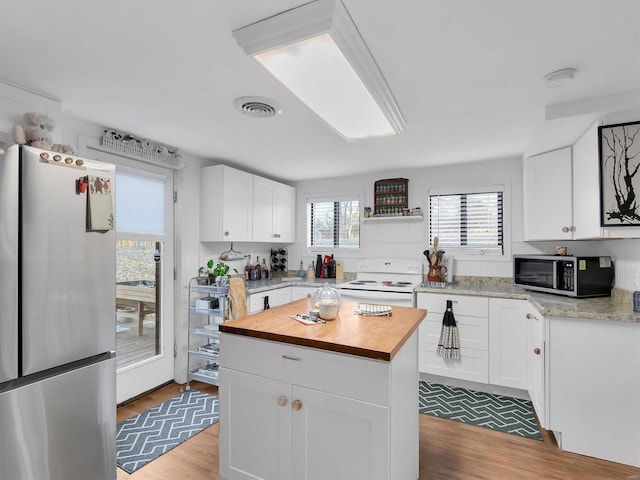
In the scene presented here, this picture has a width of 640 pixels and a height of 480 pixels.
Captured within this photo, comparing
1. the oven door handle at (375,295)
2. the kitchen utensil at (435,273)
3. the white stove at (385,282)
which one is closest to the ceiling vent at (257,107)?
the oven door handle at (375,295)

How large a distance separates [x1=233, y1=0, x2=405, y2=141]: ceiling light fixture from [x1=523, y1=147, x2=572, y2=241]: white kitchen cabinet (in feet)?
5.90

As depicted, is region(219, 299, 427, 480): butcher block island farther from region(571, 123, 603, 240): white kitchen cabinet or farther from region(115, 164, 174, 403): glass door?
region(115, 164, 174, 403): glass door

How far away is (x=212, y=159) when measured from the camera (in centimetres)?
372

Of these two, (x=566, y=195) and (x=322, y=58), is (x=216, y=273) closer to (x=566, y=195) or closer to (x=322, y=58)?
(x=322, y=58)

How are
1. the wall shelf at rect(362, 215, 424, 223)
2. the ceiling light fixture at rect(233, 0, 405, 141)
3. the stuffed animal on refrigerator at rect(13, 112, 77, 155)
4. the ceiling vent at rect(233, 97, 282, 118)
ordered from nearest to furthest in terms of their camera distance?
the ceiling light fixture at rect(233, 0, 405, 141), the stuffed animal on refrigerator at rect(13, 112, 77, 155), the ceiling vent at rect(233, 97, 282, 118), the wall shelf at rect(362, 215, 424, 223)

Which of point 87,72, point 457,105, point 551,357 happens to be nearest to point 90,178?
point 87,72

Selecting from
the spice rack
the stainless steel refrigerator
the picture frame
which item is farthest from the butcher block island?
the spice rack

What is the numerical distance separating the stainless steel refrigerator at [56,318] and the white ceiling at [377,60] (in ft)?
1.86

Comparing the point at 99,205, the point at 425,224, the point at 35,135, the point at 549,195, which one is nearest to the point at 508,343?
the point at 549,195

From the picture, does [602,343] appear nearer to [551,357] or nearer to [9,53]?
[551,357]

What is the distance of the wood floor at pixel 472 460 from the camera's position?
6.69 feet

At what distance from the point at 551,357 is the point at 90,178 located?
311 centimetres

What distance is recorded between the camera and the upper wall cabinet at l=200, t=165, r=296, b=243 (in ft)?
11.6

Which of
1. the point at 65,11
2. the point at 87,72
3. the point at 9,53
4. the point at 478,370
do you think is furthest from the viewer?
the point at 478,370
